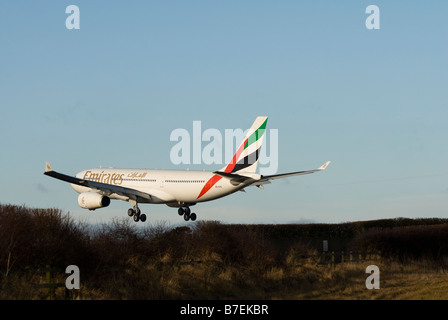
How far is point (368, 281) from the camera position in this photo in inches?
1171

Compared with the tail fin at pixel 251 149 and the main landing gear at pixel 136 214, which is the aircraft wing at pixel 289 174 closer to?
the tail fin at pixel 251 149

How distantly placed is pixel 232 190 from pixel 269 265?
61.9 feet

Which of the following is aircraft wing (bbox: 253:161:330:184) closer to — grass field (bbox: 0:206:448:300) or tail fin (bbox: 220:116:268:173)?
tail fin (bbox: 220:116:268:173)

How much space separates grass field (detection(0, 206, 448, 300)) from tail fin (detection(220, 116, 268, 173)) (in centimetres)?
1287

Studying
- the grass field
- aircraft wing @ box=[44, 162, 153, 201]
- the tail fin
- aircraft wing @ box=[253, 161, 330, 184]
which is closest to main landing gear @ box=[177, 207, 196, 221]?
aircraft wing @ box=[44, 162, 153, 201]

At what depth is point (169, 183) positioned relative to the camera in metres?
49.8

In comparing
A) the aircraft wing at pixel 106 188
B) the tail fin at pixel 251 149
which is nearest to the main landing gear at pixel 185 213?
the aircraft wing at pixel 106 188

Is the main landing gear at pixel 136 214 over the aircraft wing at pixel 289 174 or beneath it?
beneath

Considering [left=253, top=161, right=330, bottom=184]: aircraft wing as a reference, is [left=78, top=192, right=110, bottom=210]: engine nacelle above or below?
below

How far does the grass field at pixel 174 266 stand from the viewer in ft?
63.0

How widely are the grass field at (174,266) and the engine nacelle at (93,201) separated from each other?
18380 mm

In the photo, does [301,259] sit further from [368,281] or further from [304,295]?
[304,295]

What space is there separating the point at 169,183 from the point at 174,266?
86.0 ft

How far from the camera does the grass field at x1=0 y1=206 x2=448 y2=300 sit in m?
19.2
